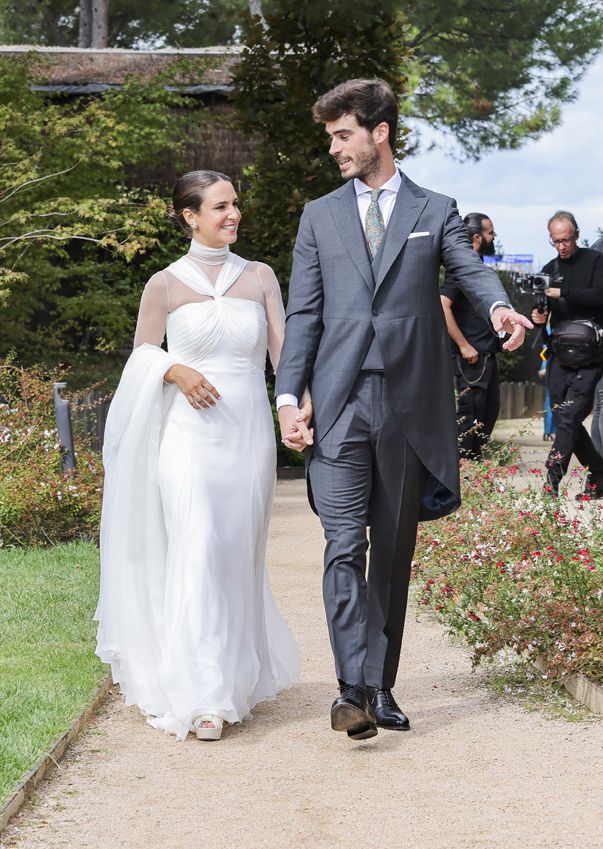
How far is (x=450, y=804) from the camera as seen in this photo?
14.1 feet

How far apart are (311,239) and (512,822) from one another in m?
2.15

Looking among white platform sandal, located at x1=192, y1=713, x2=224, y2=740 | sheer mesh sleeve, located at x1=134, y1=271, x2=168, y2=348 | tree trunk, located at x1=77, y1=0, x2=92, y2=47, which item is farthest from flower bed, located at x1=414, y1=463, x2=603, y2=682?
tree trunk, located at x1=77, y1=0, x2=92, y2=47

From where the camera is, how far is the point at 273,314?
18.7ft

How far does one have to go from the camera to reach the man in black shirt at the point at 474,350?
1114 centimetres

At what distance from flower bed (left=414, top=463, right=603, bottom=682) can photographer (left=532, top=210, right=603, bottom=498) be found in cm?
285

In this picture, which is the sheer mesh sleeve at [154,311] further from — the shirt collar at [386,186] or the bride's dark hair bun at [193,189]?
the shirt collar at [386,186]

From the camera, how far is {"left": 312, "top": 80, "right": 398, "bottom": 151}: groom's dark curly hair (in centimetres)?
503

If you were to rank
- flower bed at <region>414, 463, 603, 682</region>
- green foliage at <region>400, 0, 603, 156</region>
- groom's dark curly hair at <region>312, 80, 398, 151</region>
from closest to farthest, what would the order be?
groom's dark curly hair at <region>312, 80, 398, 151</region>, flower bed at <region>414, 463, 603, 682</region>, green foliage at <region>400, 0, 603, 156</region>

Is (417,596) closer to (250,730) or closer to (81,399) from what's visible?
(250,730)

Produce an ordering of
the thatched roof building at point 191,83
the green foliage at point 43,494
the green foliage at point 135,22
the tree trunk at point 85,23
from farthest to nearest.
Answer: the green foliage at point 135,22, the tree trunk at point 85,23, the thatched roof building at point 191,83, the green foliage at point 43,494

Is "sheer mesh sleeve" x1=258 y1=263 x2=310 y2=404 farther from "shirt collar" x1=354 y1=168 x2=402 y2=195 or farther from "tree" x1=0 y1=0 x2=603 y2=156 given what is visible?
"tree" x1=0 y1=0 x2=603 y2=156

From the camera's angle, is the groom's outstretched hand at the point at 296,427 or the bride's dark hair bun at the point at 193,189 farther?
the bride's dark hair bun at the point at 193,189

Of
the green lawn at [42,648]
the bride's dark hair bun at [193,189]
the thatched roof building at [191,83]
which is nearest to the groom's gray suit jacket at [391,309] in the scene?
the bride's dark hair bun at [193,189]

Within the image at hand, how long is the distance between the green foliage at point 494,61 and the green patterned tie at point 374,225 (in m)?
20.7
